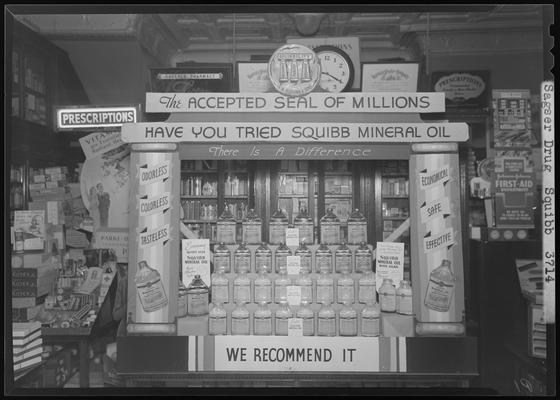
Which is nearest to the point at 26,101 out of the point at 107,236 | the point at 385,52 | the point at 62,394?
the point at 107,236

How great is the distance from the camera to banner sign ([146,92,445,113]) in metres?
3.51

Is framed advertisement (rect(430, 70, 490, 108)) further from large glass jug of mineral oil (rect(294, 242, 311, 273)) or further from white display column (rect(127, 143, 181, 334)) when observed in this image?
white display column (rect(127, 143, 181, 334))

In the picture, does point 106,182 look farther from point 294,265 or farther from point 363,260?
point 363,260

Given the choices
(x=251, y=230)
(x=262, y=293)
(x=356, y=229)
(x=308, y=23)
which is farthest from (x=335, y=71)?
(x=262, y=293)

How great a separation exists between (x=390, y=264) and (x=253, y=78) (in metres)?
1.72

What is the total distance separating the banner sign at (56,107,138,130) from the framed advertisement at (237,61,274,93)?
1.05 meters

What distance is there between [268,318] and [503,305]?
198cm

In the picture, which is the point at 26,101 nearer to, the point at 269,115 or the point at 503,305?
the point at 269,115

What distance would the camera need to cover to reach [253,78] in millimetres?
3707

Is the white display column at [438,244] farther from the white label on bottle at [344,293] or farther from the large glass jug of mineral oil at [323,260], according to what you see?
the large glass jug of mineral oil at [323,260]

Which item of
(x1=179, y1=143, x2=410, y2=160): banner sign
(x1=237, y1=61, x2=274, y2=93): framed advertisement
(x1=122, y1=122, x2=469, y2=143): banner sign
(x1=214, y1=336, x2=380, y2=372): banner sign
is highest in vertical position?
(x1=237, y1=61, x2=274, y2=93): framed advertisement

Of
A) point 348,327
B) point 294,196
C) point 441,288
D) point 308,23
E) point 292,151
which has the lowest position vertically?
point 348,327

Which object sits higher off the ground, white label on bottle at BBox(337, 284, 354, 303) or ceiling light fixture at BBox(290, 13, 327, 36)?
ceiling light fixture at BBox(290, 13, 327, 36)

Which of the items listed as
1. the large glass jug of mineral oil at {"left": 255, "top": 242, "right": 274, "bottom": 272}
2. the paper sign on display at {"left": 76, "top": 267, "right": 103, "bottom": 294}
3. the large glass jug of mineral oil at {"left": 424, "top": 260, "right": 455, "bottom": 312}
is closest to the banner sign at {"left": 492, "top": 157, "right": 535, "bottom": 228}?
the large glass jug of mineral oil at {"left": 424, "top": 260, "right": 455, "bottom": 312}
